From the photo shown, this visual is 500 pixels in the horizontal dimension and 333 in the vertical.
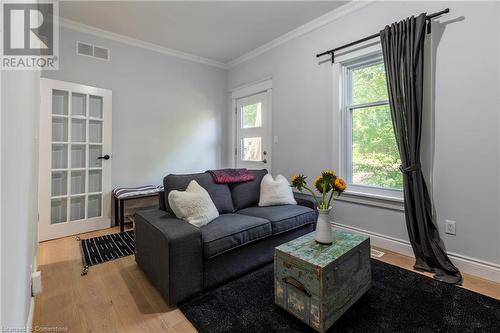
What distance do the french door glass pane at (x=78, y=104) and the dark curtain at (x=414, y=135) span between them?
12.1 feet

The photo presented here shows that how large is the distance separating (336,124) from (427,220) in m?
1.39

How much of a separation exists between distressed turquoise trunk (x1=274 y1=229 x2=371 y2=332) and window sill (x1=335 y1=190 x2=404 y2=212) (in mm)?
1017

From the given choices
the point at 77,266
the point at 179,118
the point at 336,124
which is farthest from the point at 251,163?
the point at 77,266

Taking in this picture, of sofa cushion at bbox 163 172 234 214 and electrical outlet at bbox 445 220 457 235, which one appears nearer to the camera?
electrical outlet at bbox 445 220 457 235

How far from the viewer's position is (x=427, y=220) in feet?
7.43

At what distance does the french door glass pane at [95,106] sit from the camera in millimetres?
3369

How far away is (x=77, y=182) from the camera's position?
3.29 m

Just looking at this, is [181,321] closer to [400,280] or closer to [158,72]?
[400,280]

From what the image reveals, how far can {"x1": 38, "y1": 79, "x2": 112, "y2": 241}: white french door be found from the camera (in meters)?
2.99

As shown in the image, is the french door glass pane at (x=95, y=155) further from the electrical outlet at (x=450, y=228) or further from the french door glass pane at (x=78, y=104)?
the electrical outlet at (x=450, y=228)

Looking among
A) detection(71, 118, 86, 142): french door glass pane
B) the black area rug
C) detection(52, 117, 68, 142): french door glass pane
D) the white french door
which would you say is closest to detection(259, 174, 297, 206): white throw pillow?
the black area rug

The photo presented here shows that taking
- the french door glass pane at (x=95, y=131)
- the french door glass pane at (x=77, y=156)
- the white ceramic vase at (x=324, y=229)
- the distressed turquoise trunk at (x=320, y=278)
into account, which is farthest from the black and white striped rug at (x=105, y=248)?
the white ceramic vase at (x=324, y=229)

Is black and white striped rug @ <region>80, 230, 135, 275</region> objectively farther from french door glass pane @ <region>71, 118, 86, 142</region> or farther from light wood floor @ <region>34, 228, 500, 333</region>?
french door glass pane @ <region>71, 118, 86, 142</region>

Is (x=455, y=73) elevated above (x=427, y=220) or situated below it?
above
